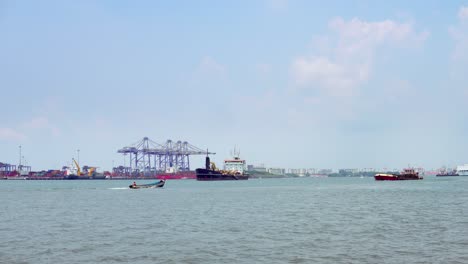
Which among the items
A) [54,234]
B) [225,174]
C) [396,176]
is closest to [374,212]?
[54,234]

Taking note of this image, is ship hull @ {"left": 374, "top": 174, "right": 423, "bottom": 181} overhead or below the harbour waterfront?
overhead

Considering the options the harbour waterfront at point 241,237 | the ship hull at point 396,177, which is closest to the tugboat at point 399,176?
the ship hull at point 396,177

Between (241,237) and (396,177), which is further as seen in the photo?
(396,177)

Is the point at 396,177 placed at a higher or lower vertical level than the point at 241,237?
higher

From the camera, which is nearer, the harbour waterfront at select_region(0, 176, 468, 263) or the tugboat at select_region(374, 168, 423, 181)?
the harbour waterfront at select_region(0, 176, 468, 263)

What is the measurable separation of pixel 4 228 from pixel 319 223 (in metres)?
21.1

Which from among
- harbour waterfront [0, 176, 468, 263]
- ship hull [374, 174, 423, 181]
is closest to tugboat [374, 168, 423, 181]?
ship hull [374, 174, 423, 181]

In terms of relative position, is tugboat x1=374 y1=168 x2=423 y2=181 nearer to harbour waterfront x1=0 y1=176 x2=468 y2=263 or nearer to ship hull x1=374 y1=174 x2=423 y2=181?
ship hull x1=374 y1=174 x2=423 y2=181

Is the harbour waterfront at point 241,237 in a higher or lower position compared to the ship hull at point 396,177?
lower

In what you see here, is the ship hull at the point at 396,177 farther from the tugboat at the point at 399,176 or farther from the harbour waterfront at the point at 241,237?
the harbour waterfront at the point at 241,237

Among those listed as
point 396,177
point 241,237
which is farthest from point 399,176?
point 241,237

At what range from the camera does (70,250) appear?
24156 millimetres

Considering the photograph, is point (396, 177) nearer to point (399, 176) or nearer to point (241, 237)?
point (399, 176)

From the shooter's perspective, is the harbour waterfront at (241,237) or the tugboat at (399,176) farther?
the tugboat at (399,176)
